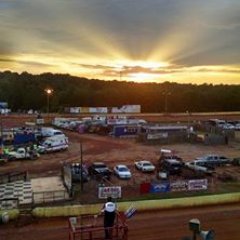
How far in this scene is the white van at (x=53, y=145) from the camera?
4396 centimetres

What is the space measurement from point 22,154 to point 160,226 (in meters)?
23.6

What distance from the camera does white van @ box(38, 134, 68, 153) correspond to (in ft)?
144

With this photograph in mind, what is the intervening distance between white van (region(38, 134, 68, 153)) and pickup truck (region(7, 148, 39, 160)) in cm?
220

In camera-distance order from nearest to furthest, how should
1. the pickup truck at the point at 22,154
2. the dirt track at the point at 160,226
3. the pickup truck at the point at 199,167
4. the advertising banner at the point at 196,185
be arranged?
the dirt track at the point at 160,226, the advertising banner at the point at 196,185, the pickup truck at the point at 199,167, the pickup truck at the point at 22,154

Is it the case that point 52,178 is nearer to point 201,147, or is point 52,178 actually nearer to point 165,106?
point 201,147

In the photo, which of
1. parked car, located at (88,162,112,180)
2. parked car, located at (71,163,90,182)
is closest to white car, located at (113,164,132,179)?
parked car, located at (88,162,112,180)

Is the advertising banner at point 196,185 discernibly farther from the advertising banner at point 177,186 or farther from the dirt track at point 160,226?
the dirt track at point 160,226

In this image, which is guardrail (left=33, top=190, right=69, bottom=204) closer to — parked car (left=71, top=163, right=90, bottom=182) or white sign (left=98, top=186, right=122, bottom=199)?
white sign (left=98, top=186, right=122, bottom=199)

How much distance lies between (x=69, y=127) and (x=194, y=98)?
176ft

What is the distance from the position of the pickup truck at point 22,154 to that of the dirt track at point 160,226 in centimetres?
2058

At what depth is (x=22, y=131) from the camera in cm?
4950

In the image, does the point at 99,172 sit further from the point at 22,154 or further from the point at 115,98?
the point at 115,98

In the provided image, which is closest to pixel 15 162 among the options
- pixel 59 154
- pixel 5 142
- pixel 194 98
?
pixel 59 154

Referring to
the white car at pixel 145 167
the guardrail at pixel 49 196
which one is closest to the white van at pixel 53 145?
the white car at pixel 145 167
